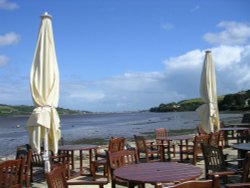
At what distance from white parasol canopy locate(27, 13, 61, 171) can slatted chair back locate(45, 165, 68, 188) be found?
2.96 m

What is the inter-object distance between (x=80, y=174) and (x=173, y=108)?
160987 millimetres

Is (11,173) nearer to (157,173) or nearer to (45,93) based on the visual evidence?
(45,93)

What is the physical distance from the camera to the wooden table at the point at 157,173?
4426 mm

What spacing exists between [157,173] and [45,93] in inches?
144

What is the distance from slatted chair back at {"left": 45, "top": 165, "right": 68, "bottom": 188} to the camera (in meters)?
3.97

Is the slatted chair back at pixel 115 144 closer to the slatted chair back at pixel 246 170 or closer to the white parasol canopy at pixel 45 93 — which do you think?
the white parasol canopy at pixel 45 93

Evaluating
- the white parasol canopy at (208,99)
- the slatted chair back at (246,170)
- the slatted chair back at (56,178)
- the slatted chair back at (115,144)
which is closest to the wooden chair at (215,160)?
the slatted chair back at (246,170)

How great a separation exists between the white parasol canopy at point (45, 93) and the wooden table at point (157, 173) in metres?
2.72

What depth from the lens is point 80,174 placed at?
366 inches

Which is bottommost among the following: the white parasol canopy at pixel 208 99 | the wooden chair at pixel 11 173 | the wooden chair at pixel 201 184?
the wooden chair at pixel 11 173

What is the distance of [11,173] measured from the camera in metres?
5.88

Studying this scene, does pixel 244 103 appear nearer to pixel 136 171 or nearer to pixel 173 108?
pixel 173 108

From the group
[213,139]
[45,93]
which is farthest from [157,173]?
[213,139]

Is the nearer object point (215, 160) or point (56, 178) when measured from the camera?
point (56, 178)
